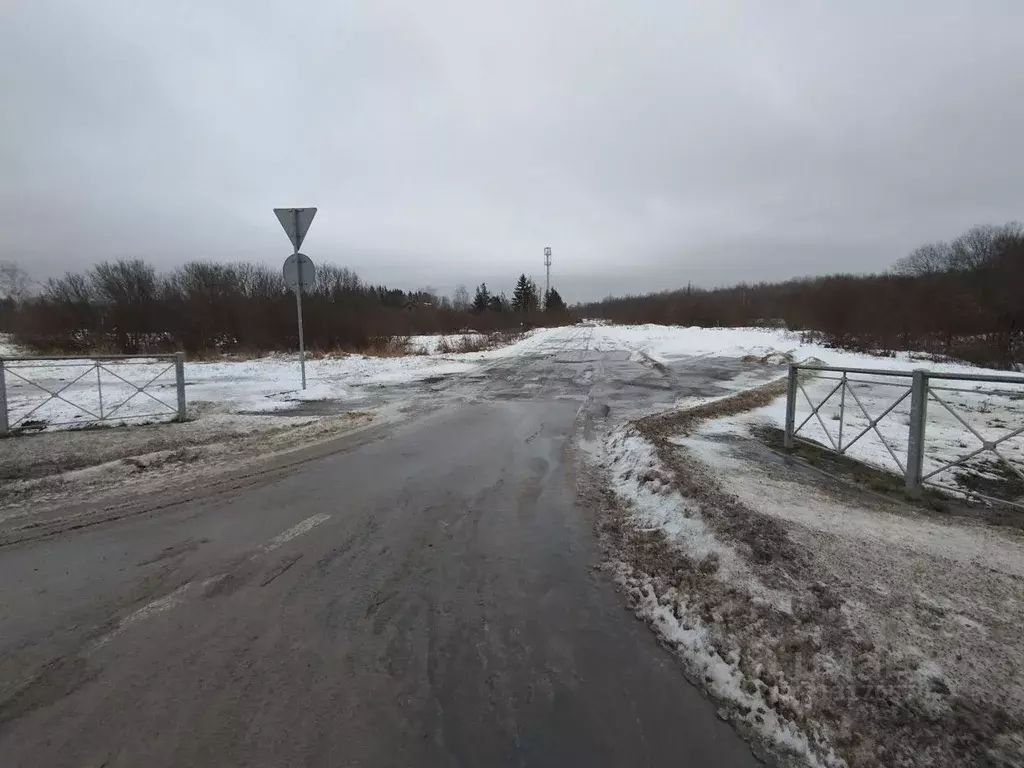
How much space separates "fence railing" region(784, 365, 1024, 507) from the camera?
5.28m

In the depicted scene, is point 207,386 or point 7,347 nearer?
point 207,386

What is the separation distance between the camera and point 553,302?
10512 cm

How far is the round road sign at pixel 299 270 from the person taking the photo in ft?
38.5

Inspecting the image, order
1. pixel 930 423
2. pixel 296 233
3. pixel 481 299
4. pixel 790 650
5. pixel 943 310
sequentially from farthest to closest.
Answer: pixel 481 299 → pixel 943 310 → pixel 296 233 → pixel 930 423 → pixel 790 650

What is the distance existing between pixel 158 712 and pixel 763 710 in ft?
9.57

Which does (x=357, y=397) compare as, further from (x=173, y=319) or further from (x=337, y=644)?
(x=173, y=319)

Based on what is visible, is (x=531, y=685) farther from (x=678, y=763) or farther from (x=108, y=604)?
(x=108, y=604)

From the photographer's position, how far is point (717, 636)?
300 centimetres

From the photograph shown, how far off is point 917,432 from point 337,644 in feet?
19.7

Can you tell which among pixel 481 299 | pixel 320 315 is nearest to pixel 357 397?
pixel 320 315

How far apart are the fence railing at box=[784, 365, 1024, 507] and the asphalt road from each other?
12.4 ft

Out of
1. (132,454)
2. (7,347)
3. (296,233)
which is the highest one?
(296,233)

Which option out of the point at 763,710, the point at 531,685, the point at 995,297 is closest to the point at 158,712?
the point at 531,685

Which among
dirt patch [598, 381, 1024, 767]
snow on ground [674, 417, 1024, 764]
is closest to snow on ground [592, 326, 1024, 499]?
snow on ground [674, 417, 1024, 764]
